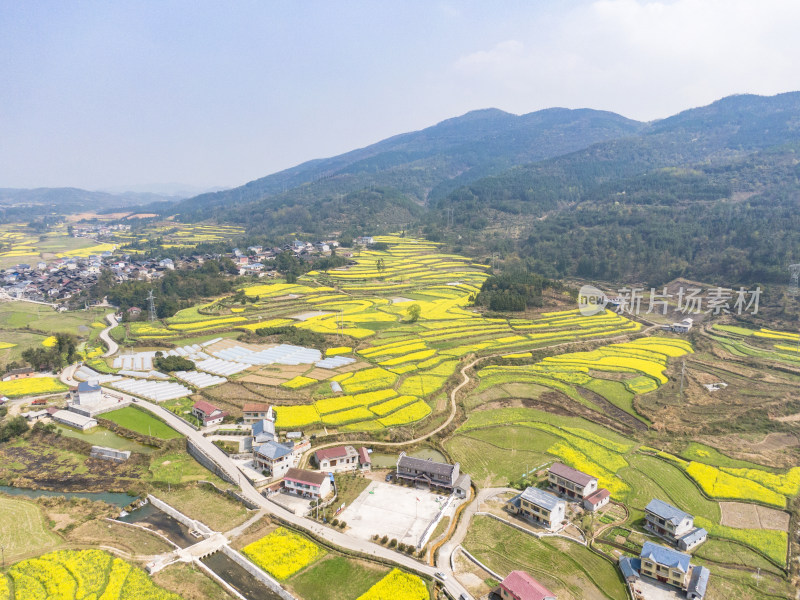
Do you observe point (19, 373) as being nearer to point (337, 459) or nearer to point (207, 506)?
point (207, 506)

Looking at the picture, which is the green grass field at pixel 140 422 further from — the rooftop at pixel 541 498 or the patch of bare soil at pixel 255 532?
the rooftop at pixel 541 498

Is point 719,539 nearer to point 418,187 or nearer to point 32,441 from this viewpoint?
point 32,441

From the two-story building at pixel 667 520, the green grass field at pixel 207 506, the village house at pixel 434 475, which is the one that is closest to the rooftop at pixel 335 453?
the village house at pixel 434 475

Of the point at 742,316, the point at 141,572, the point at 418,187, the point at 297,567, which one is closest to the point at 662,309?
the point at 742,316

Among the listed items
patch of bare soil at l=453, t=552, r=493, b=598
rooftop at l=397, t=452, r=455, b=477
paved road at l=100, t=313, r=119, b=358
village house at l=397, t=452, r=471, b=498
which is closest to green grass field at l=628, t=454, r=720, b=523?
village house at l=397, t=452, r=471, b=498

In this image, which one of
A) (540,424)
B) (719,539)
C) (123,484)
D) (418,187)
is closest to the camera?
(719,539)

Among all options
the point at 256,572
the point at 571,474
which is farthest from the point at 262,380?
the point at 571,474
